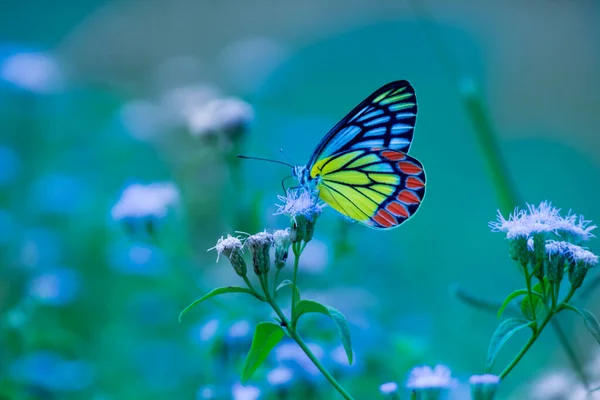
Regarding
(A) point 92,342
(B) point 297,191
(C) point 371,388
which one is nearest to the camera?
(B) point 297,191

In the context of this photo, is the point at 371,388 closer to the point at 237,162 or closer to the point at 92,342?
the point at 237,162

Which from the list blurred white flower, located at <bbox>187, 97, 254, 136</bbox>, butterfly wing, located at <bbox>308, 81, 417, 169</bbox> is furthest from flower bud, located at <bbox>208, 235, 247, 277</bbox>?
blurred white flower, located at <bbox>187, 97, 254, 136</bbox>

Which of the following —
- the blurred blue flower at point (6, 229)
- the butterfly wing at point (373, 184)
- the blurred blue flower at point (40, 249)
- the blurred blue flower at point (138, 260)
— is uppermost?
the blurred blue flower at point (6, 229)

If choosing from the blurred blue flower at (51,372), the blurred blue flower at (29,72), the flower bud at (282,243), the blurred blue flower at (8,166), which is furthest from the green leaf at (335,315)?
the blurred blue flower at (29,72)

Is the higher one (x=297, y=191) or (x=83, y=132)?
(x=83, y=132)

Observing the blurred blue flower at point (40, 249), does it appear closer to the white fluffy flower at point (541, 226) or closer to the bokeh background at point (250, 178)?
the bokeh background at point (250, 178)

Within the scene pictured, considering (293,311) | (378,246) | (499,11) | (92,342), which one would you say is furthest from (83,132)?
(499,11)
